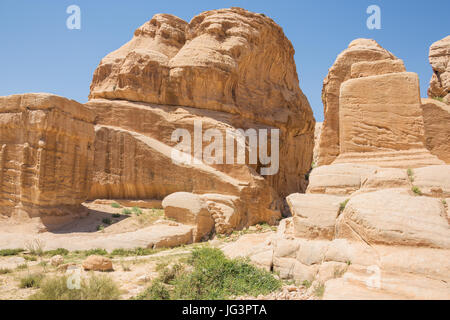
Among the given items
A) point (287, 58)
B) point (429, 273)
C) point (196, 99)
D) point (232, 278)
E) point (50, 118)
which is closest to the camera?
point (429, 273)

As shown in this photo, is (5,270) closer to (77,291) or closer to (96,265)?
(96,265)

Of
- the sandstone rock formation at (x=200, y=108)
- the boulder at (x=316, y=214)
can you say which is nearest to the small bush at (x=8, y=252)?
the sandstone rock formation at (x=200, y=108)

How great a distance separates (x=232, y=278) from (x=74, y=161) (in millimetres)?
9393

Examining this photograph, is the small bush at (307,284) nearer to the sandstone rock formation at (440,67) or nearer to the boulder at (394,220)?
the boulder at (394,220)

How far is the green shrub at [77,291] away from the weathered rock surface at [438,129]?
9.40m

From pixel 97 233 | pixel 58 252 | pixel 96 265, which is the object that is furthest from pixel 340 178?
pixel 97 233

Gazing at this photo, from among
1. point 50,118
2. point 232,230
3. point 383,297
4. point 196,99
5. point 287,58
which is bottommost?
point 232,230

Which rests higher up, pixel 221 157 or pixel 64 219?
pixel 221 157

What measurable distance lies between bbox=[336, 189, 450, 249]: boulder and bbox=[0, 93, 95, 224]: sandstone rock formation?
999cm

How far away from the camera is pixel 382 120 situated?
6789 mm

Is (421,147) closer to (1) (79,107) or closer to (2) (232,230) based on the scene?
(2) (232,230)

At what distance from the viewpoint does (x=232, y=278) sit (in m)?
5.33

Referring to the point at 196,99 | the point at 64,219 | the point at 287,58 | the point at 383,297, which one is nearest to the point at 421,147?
the point at 383,297

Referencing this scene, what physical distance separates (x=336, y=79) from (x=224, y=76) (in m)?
9.49
